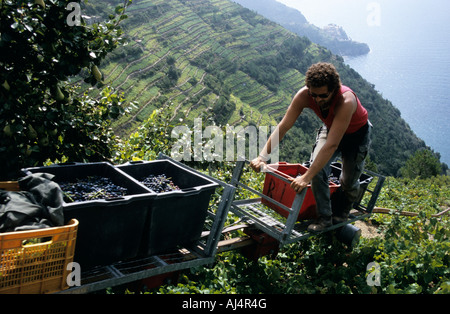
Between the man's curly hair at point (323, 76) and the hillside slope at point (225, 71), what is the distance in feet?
194

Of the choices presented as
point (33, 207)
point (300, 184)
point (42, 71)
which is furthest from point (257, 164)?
point (42, 71)

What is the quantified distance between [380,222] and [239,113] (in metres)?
76.5

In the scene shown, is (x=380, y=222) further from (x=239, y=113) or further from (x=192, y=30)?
(x=192, y=30)

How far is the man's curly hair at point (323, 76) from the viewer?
3329 millimetres

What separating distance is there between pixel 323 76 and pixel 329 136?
0.57m

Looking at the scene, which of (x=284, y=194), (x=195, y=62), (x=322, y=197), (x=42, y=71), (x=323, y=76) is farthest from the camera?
(x=195, y=62)

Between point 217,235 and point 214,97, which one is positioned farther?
point 214,97

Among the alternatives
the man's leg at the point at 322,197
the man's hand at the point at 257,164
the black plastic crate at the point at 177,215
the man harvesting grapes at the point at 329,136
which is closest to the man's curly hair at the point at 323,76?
the man harvesting grapes at the point at 329,136

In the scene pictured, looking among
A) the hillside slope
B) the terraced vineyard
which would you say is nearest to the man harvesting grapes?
the terraced vineyard

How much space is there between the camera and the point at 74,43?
344cm

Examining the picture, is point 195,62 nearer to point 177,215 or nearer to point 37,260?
point 177,215

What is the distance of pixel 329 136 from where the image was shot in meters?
3.41

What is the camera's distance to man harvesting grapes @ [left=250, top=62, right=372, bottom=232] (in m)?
3.39
